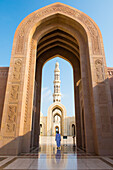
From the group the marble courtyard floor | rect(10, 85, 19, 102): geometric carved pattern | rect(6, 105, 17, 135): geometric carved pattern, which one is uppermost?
rect(10, 85, 19, 102): geometric carved pattern

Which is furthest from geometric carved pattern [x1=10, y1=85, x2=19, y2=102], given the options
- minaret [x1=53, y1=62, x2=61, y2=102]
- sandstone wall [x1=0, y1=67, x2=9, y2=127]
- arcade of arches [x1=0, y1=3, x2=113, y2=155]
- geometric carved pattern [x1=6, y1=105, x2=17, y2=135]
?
minaret [x1=53, y1=62, x2=61, y2=102]

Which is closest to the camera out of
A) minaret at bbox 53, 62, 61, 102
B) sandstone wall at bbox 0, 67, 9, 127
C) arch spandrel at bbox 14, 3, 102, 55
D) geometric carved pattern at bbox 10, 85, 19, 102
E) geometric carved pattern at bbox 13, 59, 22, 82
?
geometric carved pattern at bbox 10, 85, 19, 102

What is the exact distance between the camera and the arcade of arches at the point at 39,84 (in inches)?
249

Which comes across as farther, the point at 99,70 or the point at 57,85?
the point at 57,85

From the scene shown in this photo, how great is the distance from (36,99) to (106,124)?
225 inches

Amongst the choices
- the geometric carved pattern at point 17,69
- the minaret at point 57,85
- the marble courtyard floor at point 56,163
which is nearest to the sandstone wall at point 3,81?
the geometric carved pattern at point 17,69

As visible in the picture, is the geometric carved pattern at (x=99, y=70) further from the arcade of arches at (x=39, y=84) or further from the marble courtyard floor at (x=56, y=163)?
the marble courtyard floor at (x=56, y=163)

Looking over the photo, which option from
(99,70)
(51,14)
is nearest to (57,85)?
(51,14)

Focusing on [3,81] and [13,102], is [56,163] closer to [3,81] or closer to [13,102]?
[13,102]

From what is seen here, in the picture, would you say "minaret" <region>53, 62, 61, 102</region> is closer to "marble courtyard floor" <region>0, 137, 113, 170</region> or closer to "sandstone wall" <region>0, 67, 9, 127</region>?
"sandstone wall" <region>0, 67, 9, 127</region>

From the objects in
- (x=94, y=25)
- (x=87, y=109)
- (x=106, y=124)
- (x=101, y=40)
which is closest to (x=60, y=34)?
(x=94, y=25)

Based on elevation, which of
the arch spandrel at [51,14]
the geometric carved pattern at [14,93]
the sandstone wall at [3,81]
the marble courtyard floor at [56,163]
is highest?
the arch spandrel at [51,14]

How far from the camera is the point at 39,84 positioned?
10891 millimetres

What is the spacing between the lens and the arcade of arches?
20.7 feet
